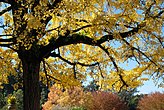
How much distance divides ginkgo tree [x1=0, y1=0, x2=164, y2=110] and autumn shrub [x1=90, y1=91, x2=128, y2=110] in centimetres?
3207

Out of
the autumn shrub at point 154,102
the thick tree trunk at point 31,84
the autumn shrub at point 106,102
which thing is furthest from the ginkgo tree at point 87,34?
the autumn shrub at point 106,102

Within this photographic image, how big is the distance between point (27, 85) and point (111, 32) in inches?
119

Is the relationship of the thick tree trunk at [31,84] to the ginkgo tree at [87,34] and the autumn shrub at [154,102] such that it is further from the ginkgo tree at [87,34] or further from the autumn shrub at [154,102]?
the autumn shrub at [154,102]

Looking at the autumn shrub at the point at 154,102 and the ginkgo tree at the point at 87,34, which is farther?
the autumn shrub at the point at 154,102

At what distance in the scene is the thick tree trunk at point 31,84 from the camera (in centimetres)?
1103

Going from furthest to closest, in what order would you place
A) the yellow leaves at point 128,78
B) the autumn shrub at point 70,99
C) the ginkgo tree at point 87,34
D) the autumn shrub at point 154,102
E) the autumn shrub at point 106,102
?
the autumn shrub at point 70,99
the autumn shrub at point 106,102
the autumn shrub at point 154,102
the yellow leaves at point 128,78
the ginkgo tree at point 87,34

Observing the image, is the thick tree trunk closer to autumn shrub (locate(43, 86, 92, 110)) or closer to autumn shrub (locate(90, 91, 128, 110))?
autumn shrub (locate(43, 86, 92, 110))

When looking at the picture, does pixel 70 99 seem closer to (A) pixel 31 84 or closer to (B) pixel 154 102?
(B) pixel 154 102

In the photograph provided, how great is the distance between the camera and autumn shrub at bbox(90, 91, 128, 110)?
45.1 m

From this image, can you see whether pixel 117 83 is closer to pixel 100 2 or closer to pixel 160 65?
pixel 160 65

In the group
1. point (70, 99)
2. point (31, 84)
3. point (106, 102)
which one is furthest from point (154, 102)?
point (31, 84)

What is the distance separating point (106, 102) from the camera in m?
45.9

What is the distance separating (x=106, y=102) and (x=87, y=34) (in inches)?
1376

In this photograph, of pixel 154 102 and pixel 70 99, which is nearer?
pixel 154 102
